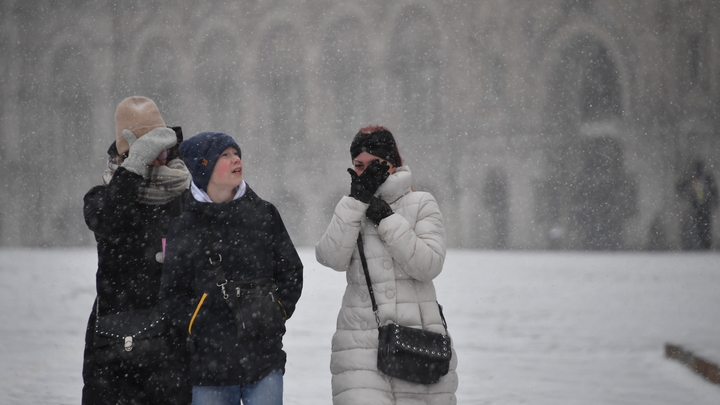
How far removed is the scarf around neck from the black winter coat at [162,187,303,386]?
0.64 feet

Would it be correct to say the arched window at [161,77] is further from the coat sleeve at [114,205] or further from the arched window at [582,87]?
the coat sleeve at [114,205]

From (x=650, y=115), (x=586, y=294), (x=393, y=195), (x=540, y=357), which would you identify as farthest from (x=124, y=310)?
(x=650, y=115)

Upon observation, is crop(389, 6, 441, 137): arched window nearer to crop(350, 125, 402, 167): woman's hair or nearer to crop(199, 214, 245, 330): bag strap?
crop(350, 125, 402, 167): woman's hair

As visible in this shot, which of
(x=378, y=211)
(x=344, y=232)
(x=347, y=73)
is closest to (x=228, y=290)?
(x=344, y=232)

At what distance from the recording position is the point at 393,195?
2873mm

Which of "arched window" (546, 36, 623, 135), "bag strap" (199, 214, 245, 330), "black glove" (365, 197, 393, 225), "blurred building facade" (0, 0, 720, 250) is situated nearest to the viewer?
"bag strap" (199, 214, 245, 330)

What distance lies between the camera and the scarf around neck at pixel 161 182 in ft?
9.21

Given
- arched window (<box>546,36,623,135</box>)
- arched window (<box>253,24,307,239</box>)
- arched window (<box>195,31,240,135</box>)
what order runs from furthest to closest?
arched window (<box>195,31,240,135</box>)
arched window (<box>253,24,307,239</box>)
arched window (<box>546,36,623,135</box>)

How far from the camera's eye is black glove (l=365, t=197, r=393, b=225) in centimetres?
277

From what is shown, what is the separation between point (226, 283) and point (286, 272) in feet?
0.71

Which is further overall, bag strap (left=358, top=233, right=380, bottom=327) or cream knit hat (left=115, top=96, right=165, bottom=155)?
cream knit hat (left=115, top=96, right=165, bottom=155)

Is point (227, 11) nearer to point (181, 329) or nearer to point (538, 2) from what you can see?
point (538, 2)

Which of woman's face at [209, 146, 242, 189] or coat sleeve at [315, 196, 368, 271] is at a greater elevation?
woman's face at [209, 146, 242, 189]

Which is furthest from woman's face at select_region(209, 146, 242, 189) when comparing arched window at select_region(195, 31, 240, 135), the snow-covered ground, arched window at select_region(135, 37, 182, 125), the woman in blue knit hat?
arched window at select_region(135, 37, 182, 125)
